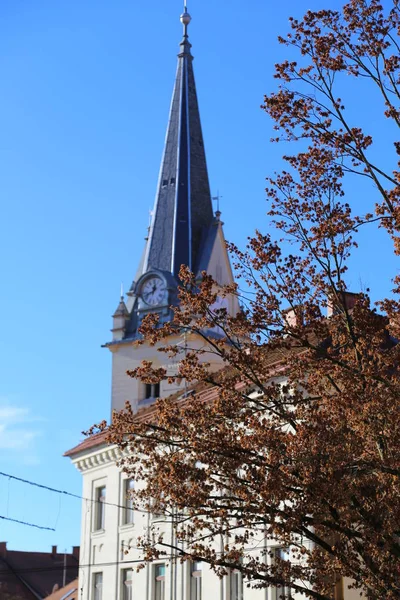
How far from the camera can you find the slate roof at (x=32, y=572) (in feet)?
263

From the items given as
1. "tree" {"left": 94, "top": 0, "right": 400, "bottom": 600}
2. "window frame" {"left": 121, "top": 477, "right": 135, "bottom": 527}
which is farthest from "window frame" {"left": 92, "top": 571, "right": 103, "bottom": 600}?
"tree" {"left": 94, "top": 0, "right": 400, "bottom": 600}

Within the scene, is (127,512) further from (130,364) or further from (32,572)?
(32,572)

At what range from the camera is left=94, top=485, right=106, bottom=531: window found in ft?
140

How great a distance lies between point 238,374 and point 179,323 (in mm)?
1266

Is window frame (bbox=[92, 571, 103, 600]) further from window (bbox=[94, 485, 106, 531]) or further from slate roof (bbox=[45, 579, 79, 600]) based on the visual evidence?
slate roof (bbox=[45, 579, 79, 600])

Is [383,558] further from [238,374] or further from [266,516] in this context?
[238,374]

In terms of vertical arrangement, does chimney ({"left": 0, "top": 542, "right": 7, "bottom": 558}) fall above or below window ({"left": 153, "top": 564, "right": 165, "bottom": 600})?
above

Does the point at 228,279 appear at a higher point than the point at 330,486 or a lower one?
higher

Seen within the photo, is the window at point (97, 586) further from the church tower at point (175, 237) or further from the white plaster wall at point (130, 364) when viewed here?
the church tower at point (175, 237)

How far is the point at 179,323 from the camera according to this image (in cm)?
1845

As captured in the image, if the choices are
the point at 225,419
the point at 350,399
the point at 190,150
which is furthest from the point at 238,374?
the point at 190,150

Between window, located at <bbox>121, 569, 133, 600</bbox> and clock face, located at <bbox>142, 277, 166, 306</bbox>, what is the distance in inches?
1579

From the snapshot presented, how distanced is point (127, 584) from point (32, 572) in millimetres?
46208

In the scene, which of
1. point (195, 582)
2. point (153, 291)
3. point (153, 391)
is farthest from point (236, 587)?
point (153, 291)
